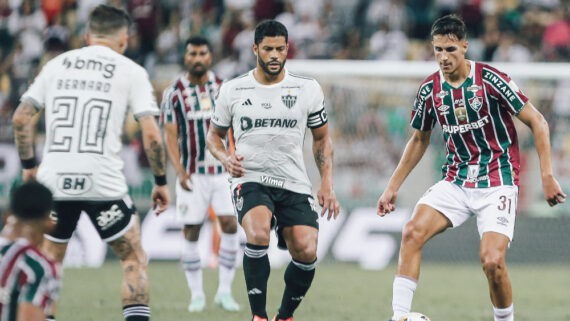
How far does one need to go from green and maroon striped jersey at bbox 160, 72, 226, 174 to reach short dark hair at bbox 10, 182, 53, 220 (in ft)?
17.4

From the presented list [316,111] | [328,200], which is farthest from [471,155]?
[316,111]

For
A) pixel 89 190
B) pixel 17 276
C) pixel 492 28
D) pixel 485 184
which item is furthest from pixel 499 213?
pixel 492 28

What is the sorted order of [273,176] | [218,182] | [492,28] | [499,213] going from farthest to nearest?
[492,28] → [218,182] → [273,176] → [499,213]

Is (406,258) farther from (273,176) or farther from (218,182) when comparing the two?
(218,182)

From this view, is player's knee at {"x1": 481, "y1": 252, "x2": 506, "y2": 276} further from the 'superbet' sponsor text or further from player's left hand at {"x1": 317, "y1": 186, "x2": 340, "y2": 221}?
player's left hand at {"x1": 317, "y1": 186, "x2": 340, "y2": 221}

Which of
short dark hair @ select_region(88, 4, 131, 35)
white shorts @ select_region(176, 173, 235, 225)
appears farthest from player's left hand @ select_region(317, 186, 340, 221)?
white shorts @ select_region(176, 173, 235, 225)

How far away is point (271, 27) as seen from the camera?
298 inches

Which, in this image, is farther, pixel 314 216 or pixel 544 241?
pixel 544 241

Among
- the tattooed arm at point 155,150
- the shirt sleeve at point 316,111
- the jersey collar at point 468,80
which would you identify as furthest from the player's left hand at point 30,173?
the jersey collar at point 468,80

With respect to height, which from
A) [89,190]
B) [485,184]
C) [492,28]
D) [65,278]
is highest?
[492,28]

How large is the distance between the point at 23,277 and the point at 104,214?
1861mm

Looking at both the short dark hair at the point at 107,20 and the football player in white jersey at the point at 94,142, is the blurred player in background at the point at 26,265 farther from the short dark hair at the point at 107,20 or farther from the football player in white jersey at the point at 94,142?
the short dark hair at the point at 107,20

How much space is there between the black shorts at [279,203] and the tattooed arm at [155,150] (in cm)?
90

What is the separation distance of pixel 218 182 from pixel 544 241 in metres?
6.56
